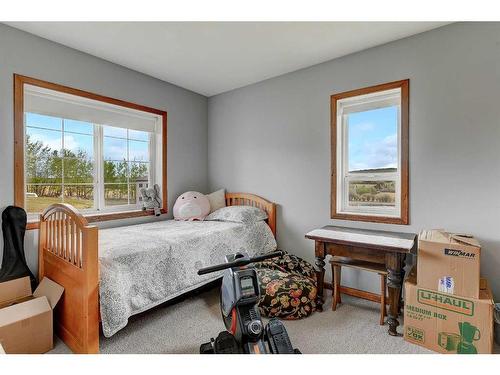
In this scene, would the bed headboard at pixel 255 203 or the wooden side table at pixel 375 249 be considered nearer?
the wooden side table at pixel 375 249

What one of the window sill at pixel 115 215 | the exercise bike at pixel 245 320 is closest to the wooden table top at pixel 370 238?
the exercise bike at pixel 245 320

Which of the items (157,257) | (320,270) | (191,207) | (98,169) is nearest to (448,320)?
(320,270)

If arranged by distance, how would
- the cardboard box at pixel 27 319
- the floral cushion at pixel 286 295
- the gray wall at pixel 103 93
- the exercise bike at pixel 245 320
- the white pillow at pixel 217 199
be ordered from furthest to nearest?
the white pillow at pixel 217 199 → the floral cushion at pixel 286 295 → the gray wall at pixel 103 93 → the cardboard box at pixel 27 319 → the exercise bike at pixel 245 320

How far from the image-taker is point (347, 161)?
2.80 metres

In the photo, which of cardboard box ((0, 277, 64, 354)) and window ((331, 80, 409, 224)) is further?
window ((331, 80, 409, 224))

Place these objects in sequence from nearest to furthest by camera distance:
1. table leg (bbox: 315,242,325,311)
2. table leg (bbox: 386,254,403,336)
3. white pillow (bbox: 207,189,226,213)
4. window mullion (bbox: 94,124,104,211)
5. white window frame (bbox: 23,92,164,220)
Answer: table leg (bbox: 386,254,403,336), table leg (bbox: 315,242,325,311), white window frame (bbox: 23,92,164,220), window mullion (bbox: 94,124,104,211), white pillow (bbox: 207,189,226,213)

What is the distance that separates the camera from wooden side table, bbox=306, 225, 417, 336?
78.7 inches

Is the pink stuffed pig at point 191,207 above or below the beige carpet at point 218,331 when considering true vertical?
above

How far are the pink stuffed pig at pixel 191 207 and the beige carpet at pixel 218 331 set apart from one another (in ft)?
3.57

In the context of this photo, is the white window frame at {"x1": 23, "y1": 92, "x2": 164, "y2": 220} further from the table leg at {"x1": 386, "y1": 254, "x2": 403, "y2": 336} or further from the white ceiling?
the table leg at {"x1": 386, "y1": 254, "x2": 403, "y2": 336}

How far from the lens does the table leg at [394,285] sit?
1.99 metres

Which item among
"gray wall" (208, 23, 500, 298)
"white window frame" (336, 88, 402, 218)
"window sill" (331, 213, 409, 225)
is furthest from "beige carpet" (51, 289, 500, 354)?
"white window frame" (336, 88, 402, 218)

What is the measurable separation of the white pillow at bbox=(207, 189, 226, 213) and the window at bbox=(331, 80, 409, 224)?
150 cm

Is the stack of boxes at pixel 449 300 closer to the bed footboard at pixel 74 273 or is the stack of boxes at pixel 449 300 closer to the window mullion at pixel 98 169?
the bed footboard at pixel 74 273
